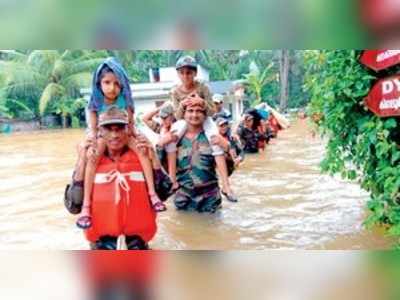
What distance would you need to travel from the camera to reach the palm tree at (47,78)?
21.9 metres

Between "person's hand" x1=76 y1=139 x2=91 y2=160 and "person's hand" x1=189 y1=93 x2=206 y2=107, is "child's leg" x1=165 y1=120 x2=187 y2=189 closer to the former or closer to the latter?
"person's hand" x1=189 y1=93 x2=206 y2=107

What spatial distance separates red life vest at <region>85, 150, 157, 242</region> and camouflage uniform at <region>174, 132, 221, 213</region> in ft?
4.83

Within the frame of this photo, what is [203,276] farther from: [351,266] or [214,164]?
[214,164]

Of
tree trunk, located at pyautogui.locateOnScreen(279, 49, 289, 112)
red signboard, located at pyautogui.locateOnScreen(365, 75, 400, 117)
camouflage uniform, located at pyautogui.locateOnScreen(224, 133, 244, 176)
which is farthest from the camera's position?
tree trunk, located at pyautogui.locateOnScreen(279, 49, 289, 112)

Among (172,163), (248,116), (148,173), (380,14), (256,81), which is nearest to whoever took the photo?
(380,14)

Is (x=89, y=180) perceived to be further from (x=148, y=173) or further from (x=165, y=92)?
(x=165, y=92)

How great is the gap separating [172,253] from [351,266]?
15.6 inches

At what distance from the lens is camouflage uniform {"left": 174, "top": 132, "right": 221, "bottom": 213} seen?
4.61 m

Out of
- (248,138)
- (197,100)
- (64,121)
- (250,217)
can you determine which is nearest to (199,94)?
(197,100)

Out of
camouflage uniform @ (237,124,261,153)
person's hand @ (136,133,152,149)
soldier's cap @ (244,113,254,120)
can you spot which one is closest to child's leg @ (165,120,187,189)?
person's hand @ (136,133,152,149)

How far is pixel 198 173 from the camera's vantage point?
4.61 metres

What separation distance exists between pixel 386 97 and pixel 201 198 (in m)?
2.35

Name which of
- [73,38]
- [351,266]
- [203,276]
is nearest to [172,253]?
[203,276]

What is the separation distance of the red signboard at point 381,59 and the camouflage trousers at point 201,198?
2.20 m
